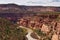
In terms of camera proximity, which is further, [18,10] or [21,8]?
[21,8]

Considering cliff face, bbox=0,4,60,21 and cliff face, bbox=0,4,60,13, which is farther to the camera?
cliff face, bbox=0,4,60,13

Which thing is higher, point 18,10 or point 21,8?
point 18,10

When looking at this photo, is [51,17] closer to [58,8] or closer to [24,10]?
[24,10]

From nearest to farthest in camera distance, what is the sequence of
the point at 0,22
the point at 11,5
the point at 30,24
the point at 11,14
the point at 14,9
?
the point at 0,22
the point at 30,24
the point at 11,14
the point at 14,9
the point at 11,5

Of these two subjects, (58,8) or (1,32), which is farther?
(58,8)

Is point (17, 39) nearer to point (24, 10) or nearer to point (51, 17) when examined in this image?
point (51, 17)

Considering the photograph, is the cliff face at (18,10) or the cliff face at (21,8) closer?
the cliff face at (18,10)

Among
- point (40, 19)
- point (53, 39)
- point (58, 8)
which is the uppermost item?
point (53, 39)

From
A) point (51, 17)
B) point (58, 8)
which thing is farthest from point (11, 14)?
point (58, 8)

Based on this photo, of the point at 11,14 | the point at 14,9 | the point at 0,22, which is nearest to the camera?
the point at 0,22

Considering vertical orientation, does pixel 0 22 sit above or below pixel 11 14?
above
